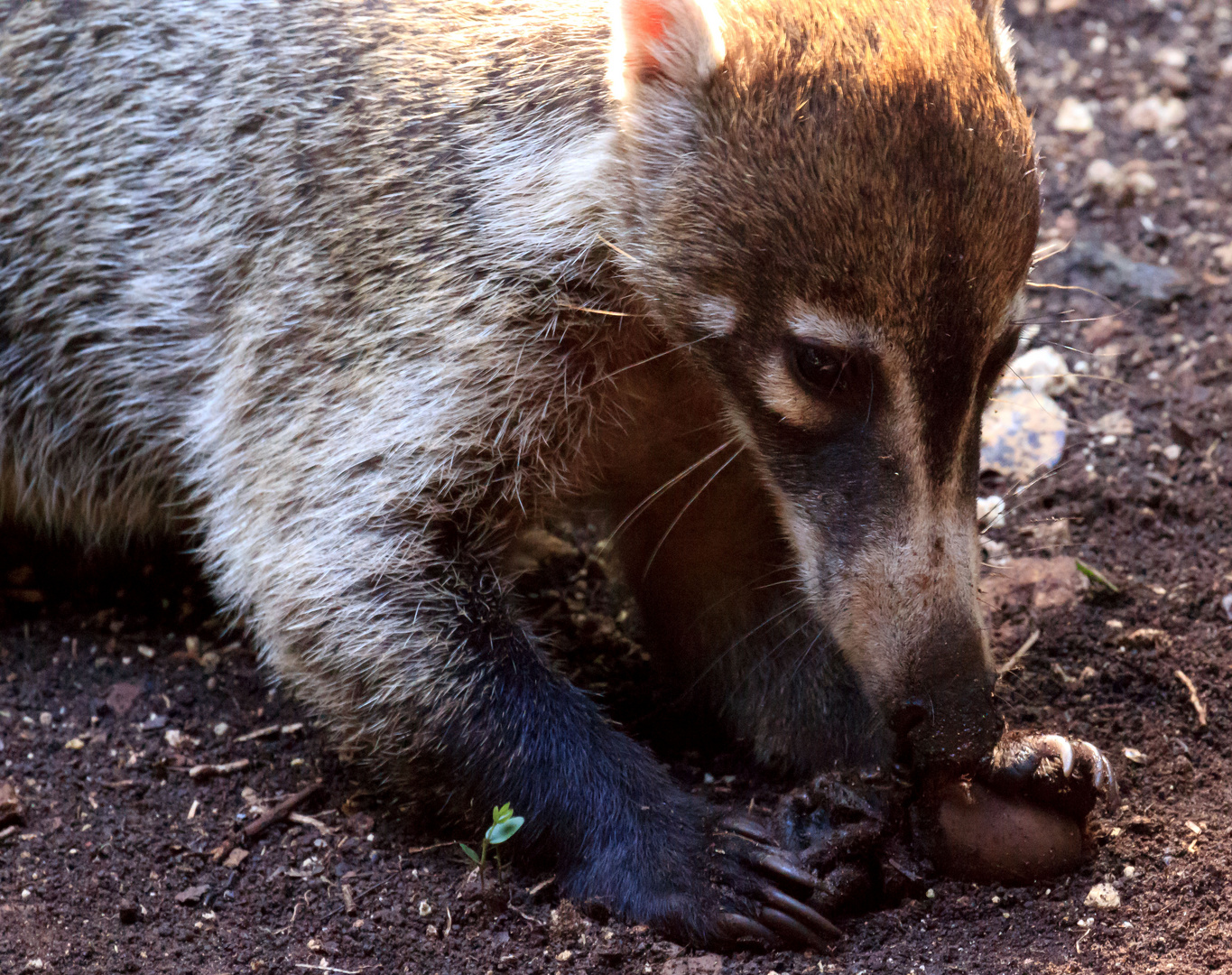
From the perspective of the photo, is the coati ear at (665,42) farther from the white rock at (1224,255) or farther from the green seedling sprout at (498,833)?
the white rock at (1224,255)

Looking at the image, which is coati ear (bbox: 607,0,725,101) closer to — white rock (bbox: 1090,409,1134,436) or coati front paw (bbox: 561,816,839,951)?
coati front paw (bbox: 561,816,839,951)

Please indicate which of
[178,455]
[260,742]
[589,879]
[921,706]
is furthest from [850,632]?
[178,455]

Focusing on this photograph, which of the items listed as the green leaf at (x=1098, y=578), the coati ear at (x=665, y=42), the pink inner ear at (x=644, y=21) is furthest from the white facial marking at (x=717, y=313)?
the green leaf at (x=1098, y=578)

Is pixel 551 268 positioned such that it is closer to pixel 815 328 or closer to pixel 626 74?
pixel 626 74

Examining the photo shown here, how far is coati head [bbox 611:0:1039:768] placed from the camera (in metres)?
2.96

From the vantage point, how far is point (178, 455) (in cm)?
439

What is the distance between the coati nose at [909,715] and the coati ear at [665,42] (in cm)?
156

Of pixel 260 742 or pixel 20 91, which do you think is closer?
pixel 260 742

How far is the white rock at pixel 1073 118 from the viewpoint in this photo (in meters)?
6.30

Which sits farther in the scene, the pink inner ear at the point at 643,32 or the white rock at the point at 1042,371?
the white rock at the point at 1042,371

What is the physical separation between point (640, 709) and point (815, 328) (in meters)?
1.59

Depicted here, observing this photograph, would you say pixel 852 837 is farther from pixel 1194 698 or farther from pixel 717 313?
pixel 717 313

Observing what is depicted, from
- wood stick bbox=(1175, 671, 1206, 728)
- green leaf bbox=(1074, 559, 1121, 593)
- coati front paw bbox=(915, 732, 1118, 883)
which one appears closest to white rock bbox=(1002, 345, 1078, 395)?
green leaf bbox=(1074, 559, 1121, 593)

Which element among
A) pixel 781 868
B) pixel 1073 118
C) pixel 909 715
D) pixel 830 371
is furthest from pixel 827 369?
pixel 1073 118
